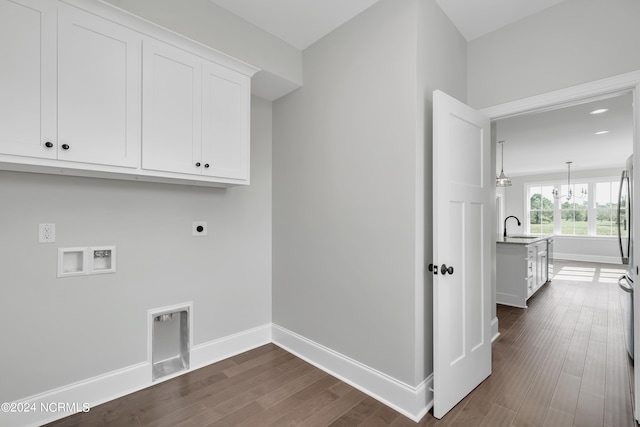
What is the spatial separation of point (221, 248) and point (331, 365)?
1387 millimetres

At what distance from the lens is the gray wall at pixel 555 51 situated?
1.77m

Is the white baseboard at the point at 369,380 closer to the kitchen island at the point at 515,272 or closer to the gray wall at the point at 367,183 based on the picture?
the gray wall at the point at 367,183

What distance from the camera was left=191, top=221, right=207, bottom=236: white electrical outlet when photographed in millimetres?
2475

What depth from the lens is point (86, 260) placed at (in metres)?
1.95

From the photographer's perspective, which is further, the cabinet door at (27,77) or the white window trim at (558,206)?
the white window trim at (558,206)

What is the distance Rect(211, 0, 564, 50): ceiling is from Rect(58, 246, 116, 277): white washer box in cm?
199

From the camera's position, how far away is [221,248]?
2.65 metres

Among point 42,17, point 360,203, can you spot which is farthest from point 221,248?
point 42,17

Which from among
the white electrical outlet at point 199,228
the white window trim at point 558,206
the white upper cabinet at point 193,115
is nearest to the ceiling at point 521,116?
the white window trim at point 558,206

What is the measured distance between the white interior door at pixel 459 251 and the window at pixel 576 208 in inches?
330

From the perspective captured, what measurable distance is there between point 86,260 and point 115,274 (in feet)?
0.66

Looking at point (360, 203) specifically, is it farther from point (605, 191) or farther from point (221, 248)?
point (605, 191)

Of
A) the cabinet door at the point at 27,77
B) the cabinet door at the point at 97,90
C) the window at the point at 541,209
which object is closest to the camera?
the cabinet door at the point at 27,77

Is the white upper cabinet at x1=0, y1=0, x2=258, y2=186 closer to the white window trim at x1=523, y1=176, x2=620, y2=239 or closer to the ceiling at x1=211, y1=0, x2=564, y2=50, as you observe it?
the ceiling at x1=211, y1=0, x2=564, y2=50
